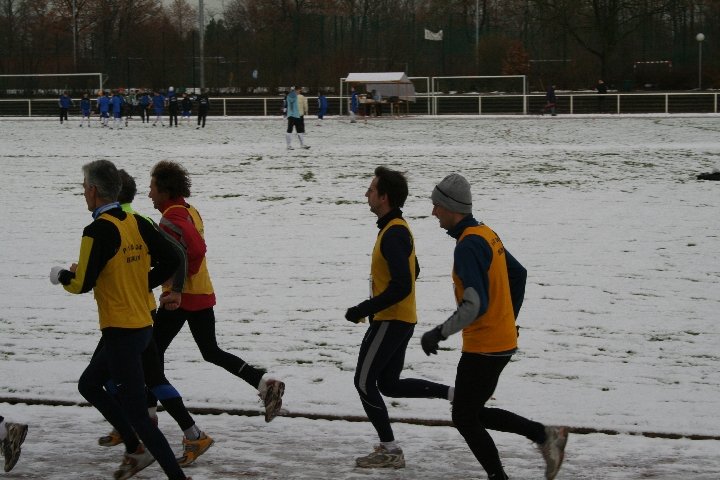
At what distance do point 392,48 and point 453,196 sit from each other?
55754mm

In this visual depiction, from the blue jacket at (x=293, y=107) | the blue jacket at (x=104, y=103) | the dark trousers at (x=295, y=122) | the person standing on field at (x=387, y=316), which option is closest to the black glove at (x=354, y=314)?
the person standing on field at (x=387, y=316)

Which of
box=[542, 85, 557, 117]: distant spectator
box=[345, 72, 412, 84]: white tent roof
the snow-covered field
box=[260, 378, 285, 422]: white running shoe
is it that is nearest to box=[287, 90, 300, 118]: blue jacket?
the snow-covered field

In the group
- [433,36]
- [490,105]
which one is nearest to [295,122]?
[490,105]

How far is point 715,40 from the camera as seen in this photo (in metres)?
56.5

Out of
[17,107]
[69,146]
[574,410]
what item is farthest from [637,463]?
[17,107]

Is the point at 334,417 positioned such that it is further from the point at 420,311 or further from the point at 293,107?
the point at 293,107

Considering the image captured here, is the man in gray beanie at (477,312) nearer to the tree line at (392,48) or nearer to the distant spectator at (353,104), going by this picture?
the distant spectator at (353,104)

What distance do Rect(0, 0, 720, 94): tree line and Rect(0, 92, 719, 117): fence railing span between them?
3.72 metres

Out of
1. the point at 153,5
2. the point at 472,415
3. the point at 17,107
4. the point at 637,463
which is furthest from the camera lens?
the point at 153,5

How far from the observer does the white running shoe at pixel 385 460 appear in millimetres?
5230

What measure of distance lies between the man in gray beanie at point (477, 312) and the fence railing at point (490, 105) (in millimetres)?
37137

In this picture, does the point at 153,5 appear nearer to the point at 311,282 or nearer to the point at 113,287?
the point at 311,282

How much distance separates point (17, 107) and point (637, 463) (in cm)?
4601

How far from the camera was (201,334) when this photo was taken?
5641mm
